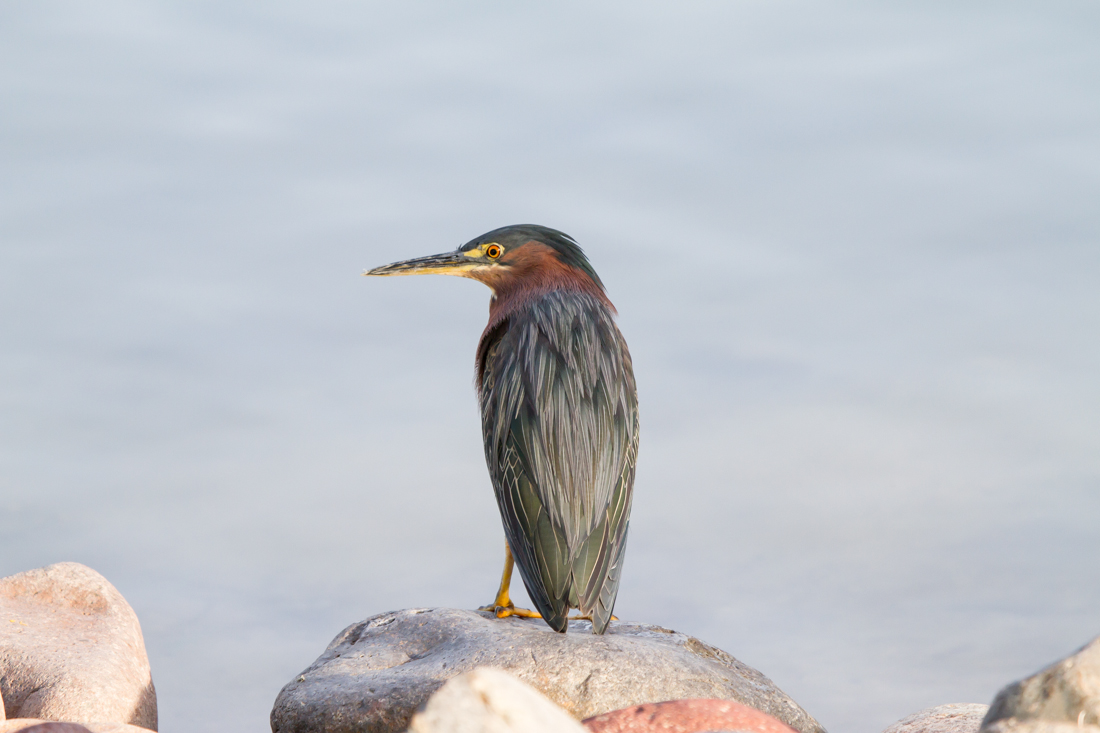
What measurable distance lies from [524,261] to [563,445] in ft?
4.72

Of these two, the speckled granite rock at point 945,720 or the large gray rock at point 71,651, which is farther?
the large gray rock at point 71,651

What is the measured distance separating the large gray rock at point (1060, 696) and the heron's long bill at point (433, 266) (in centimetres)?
462

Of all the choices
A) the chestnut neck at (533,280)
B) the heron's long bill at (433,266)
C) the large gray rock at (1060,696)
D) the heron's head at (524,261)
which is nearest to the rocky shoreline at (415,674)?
the large gray rock at (1060,696)

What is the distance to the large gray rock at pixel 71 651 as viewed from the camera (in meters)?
6.07

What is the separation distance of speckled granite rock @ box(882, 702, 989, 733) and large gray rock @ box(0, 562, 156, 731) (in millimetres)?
4958

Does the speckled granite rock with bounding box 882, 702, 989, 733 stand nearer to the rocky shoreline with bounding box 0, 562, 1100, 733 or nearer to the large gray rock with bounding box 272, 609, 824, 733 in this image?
the rocky shoreline with bounding box 0, 562, 1100, 733

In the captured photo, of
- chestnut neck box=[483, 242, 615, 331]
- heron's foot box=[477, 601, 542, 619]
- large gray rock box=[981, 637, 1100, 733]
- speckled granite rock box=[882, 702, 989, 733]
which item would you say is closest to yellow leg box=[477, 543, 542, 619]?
heron's foot box=[477, 601, 542, 619]

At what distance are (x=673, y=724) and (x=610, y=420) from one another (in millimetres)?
2378

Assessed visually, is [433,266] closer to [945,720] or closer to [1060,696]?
[945,720]

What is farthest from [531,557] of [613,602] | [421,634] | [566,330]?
[566,330]

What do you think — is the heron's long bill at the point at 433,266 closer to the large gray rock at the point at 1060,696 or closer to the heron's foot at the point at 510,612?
the heron's foot at the point at 510,612

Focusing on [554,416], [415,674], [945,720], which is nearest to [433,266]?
[554,416]

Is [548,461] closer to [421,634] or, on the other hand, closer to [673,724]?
[421,634]

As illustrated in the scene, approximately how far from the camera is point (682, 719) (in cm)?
401
